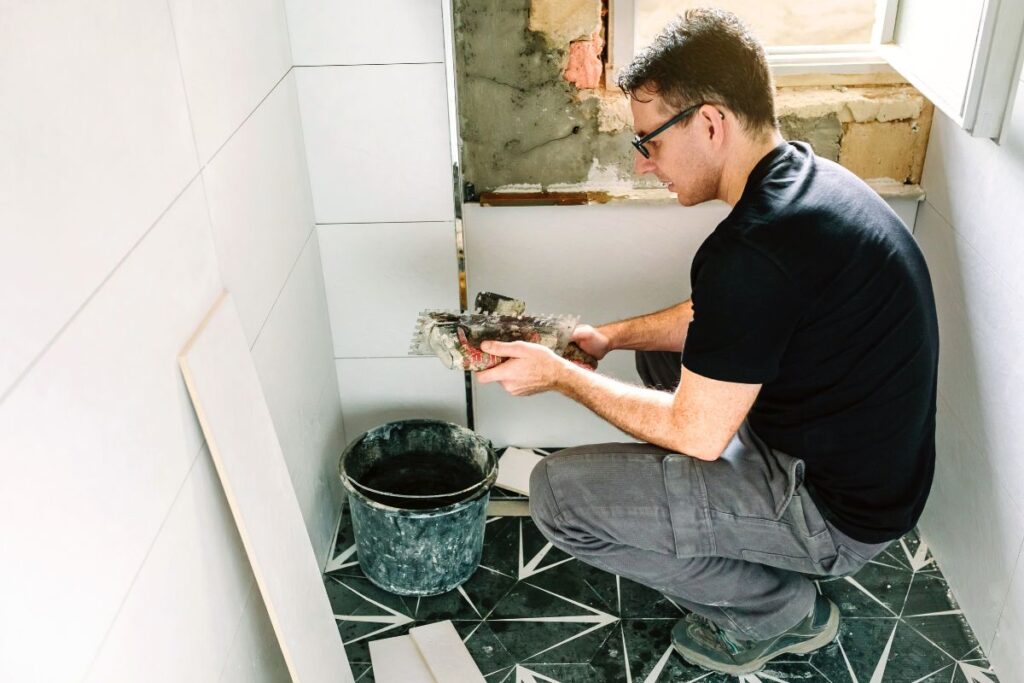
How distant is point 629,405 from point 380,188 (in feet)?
2.78

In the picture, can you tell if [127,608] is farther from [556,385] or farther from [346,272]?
[346,272]

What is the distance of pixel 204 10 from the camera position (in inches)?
54.9

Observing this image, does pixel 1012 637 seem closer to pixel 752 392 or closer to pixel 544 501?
pixel 752 392

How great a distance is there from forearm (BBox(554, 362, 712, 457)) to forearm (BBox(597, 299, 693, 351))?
0.28m

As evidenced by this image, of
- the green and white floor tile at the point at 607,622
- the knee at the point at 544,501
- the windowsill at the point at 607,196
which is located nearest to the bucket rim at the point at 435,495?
the knee at the point at 544,501

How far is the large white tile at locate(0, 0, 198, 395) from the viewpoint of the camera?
86 centimetres

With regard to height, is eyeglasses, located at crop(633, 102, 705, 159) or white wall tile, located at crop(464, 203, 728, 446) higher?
eyeglasses, located at crop(633, 102, 705, 159)

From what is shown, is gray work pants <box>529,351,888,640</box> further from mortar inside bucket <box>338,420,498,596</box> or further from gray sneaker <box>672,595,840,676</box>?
mortar inside bucket <box>338,420,498,596</box>

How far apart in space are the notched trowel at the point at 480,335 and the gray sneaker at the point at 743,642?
60cm

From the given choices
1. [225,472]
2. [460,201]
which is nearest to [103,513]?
[225,472]

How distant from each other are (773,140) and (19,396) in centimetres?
123

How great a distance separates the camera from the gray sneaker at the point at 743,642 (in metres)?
1.83

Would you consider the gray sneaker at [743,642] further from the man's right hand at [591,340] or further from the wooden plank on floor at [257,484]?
the wooden plank on floor at [257,484]

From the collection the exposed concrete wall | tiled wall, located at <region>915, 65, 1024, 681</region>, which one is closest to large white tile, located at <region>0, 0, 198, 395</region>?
the exposed concrete wall
